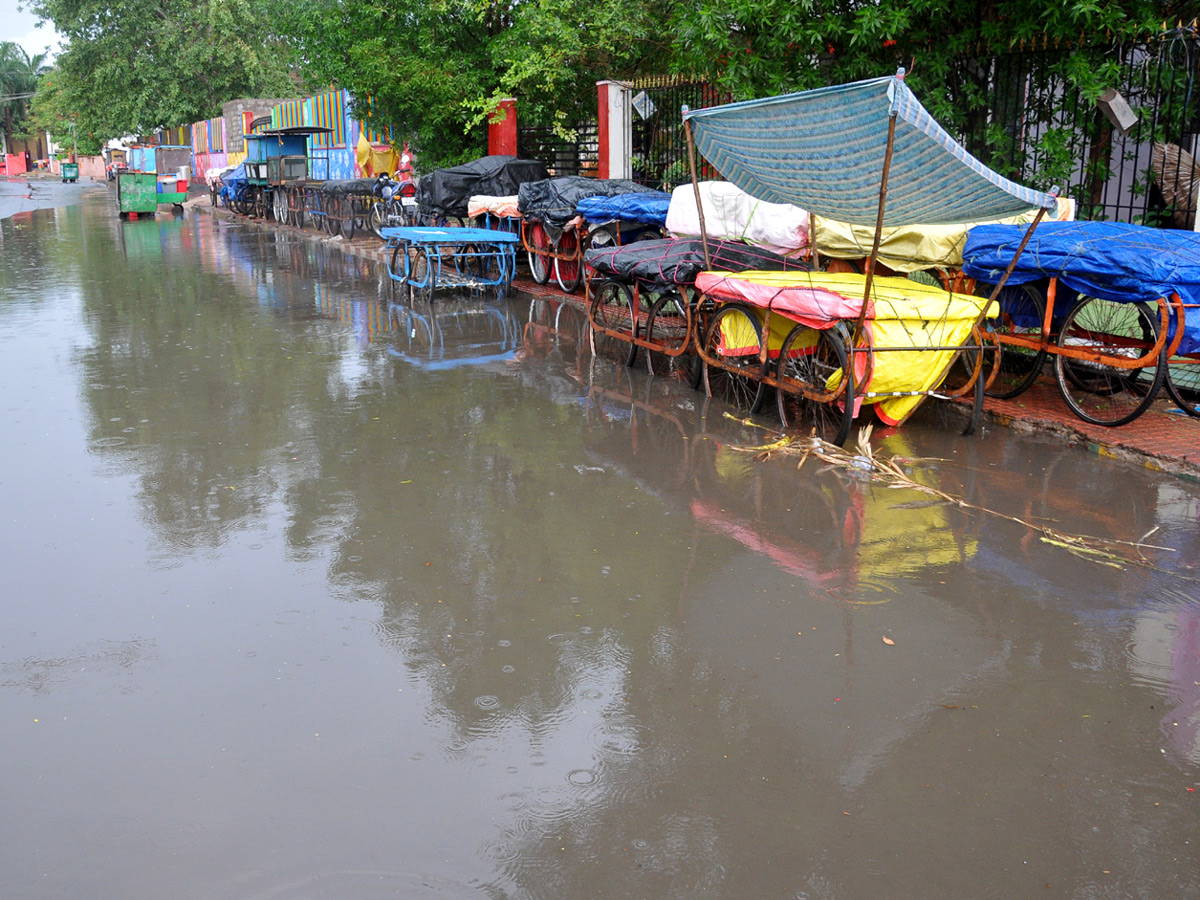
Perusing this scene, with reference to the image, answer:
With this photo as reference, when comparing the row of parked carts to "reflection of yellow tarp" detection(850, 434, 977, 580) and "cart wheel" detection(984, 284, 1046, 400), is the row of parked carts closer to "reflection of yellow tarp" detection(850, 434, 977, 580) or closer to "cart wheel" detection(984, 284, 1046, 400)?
"cart wheel" detection(984, 284, 1046, 400)

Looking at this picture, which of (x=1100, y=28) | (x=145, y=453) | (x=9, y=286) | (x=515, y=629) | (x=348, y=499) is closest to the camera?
(x=515, y=629)

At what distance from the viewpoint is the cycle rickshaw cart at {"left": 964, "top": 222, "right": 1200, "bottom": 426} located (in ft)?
21.2

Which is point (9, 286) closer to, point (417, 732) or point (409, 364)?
point (409, 364)

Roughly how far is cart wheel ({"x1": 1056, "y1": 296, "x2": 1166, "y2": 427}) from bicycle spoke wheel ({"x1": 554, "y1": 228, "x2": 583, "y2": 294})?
21.8ft

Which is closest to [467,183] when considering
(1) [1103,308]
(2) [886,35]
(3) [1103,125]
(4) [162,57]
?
(2) [886,35]

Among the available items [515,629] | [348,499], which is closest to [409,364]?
[348,499]

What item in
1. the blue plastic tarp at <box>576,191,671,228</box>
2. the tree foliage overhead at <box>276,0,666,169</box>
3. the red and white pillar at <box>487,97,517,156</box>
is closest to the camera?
the blue plastic tarp at <box>576,191,671,228</box>

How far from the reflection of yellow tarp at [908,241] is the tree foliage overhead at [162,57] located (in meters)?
45.2

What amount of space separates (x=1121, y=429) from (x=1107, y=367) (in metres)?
0.92

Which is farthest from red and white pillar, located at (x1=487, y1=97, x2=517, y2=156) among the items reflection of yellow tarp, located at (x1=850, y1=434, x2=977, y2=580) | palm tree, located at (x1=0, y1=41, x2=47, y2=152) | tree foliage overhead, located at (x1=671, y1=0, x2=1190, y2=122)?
palm tree, located at (x1=0, y1=41, x2=47, y2=152)

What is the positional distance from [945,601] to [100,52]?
53.9 metres

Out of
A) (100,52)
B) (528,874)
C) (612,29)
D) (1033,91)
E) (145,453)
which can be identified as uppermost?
(100,52)

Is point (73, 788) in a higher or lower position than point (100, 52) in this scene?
lower

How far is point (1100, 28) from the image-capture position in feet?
29.7
